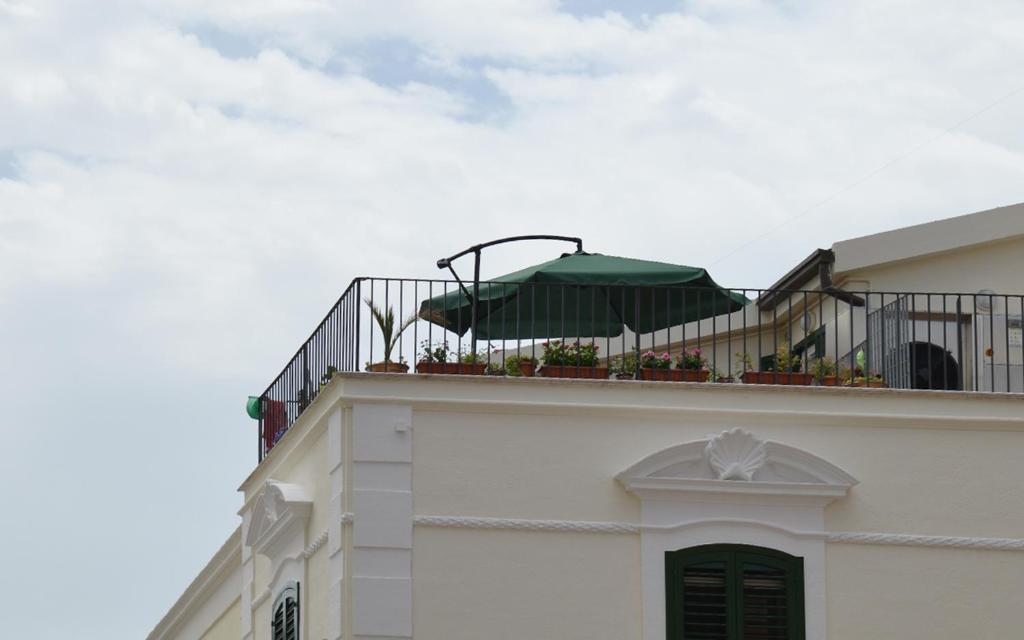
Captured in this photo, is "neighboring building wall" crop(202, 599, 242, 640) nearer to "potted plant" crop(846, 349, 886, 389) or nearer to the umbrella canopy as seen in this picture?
the umbrella canopy

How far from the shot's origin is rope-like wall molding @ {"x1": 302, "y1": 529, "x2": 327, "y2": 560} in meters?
21.2

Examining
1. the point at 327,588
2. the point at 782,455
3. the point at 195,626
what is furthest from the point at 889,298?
the point at 195,626

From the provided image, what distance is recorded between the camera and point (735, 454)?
21141mm

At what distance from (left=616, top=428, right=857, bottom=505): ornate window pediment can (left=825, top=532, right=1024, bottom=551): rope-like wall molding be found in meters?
0.40

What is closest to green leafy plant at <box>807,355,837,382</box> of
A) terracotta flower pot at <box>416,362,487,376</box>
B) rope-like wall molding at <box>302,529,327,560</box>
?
terracotta flower pot at <box>416,362,487,376</box>

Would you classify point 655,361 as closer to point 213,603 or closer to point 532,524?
point 532,524

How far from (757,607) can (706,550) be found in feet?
2.33

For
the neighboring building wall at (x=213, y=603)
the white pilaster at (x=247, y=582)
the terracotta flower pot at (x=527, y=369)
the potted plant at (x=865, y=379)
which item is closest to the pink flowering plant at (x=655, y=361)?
the terracotta flower pot at (x=527, y=369)

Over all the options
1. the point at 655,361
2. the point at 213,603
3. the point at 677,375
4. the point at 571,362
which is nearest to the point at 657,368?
the point at 655,361

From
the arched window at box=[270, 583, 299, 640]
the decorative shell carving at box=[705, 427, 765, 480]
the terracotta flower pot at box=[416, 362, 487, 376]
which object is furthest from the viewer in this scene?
the arched window at box=[270, 583, 299, 640]

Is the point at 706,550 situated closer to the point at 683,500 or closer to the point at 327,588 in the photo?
the point at 683,500

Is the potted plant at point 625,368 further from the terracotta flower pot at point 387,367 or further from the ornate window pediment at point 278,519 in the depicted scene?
the ornate window pediment at point 278,519

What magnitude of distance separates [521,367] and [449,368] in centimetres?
76

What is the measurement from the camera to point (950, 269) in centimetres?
2611
